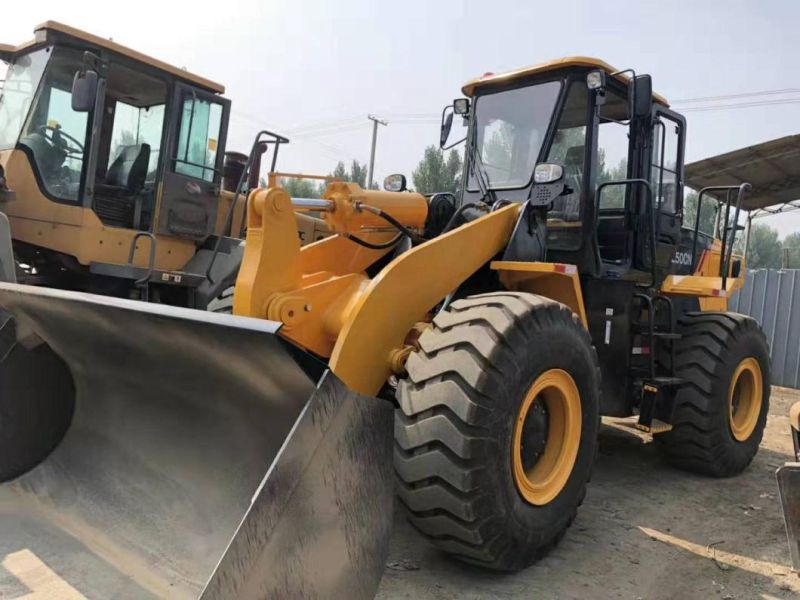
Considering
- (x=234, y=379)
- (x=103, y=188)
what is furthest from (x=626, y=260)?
(x=103, y=188)

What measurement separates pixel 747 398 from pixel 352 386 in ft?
13.9

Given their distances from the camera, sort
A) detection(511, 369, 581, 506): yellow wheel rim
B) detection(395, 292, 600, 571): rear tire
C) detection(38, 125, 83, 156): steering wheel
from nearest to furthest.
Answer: detection(395, 292, 600, 571): rear tire < detection(511, 369, 581, 506): yellow wheel rim < detection(38, 125, 83, 156): steering wheel

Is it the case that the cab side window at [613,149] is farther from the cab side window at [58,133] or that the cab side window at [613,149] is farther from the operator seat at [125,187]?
the cab side window at [58,133]

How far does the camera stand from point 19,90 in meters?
6.18

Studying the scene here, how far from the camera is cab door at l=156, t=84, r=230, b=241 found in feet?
22.2

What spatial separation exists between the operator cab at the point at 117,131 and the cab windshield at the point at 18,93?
0.01 meters

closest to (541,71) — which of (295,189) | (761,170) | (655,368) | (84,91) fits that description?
(655,368)

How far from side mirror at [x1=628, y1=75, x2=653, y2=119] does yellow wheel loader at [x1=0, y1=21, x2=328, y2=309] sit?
2946mm

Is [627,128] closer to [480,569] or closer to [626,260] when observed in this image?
[626,260]

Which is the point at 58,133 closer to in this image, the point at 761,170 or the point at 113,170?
the point at 113,170

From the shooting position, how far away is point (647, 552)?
363cm

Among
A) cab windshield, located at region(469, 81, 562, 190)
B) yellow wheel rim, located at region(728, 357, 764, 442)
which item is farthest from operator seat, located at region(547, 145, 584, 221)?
yellow wheel rim, located at region(728, 357, 764, 442)

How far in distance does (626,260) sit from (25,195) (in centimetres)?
520

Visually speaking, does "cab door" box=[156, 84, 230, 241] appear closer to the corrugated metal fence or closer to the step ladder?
the step ladder
